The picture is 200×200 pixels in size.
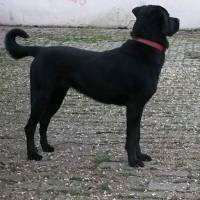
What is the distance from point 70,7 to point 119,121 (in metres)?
9.86

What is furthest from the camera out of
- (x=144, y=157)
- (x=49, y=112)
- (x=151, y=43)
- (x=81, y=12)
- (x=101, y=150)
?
(x=81, y=12)

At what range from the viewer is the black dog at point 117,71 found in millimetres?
5352

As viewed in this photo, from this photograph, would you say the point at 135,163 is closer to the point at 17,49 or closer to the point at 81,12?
the point at 17,49

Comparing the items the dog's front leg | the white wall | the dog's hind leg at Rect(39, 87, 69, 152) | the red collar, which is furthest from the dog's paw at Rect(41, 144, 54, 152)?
the white wall

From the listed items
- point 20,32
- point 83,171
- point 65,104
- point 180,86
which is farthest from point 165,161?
point 180,86

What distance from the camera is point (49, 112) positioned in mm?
6062

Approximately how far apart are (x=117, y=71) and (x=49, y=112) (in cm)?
103

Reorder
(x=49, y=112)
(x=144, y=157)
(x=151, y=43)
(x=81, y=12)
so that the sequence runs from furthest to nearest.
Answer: (x=81, y=12) → (x=49, y=112) → (x=144, y=157) → (x=151, y=43)

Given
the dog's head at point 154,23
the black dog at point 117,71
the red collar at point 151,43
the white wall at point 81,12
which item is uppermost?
the dog's head at point 154,23

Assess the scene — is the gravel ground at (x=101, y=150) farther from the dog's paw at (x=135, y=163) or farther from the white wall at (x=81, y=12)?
the white wall at (x=81, y=12)

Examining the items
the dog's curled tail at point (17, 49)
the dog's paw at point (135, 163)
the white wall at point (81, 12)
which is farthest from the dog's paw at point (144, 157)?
the white wall at point (81, 12)

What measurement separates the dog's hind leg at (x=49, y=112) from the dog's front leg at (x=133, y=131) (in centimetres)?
82

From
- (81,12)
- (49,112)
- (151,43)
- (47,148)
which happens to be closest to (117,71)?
(151,43)

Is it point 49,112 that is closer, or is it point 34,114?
point 34,114
